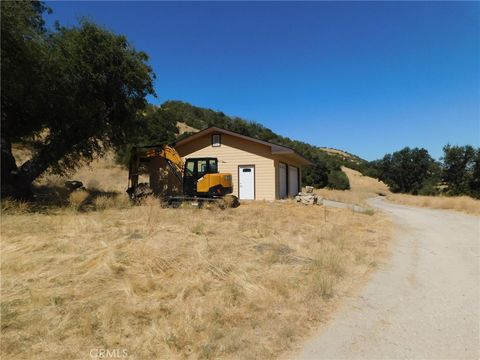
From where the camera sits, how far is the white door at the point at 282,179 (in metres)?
22.8

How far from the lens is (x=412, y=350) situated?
377cm

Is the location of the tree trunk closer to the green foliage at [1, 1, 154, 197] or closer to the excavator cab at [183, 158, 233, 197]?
the green foliage at [1, 1, 154, 197]

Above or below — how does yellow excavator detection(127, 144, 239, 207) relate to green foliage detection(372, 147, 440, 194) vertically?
below

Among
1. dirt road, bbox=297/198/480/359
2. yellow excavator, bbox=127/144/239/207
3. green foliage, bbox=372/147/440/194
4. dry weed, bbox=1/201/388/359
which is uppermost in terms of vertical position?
green foliage, bbox=372/147/440/194

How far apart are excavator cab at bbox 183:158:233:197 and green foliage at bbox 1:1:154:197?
146 inches

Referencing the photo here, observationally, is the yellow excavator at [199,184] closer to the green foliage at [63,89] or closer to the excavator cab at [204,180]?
the excavator cab at [204,180]

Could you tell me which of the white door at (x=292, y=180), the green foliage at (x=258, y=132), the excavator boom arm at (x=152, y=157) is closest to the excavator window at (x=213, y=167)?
the excavator boom arm at (x=152, y=157)

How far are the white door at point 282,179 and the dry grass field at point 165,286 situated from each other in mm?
12924

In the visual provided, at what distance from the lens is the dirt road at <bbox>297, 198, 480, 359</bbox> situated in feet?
12.4

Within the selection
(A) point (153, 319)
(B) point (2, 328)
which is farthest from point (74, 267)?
(A) point (153, 319)

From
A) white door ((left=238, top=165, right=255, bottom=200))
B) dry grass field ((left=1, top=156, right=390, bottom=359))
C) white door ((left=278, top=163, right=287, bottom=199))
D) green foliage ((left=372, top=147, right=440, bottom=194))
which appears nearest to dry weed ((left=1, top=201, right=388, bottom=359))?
dry grass field ((left=1, top=156, right=390, bottom=359))

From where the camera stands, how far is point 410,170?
52094 millimetres

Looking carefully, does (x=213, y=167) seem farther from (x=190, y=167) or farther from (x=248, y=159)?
(x=248, y=159)

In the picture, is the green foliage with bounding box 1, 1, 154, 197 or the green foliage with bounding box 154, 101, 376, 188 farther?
the green foliage with bounding box 154, 101, 376, 188
